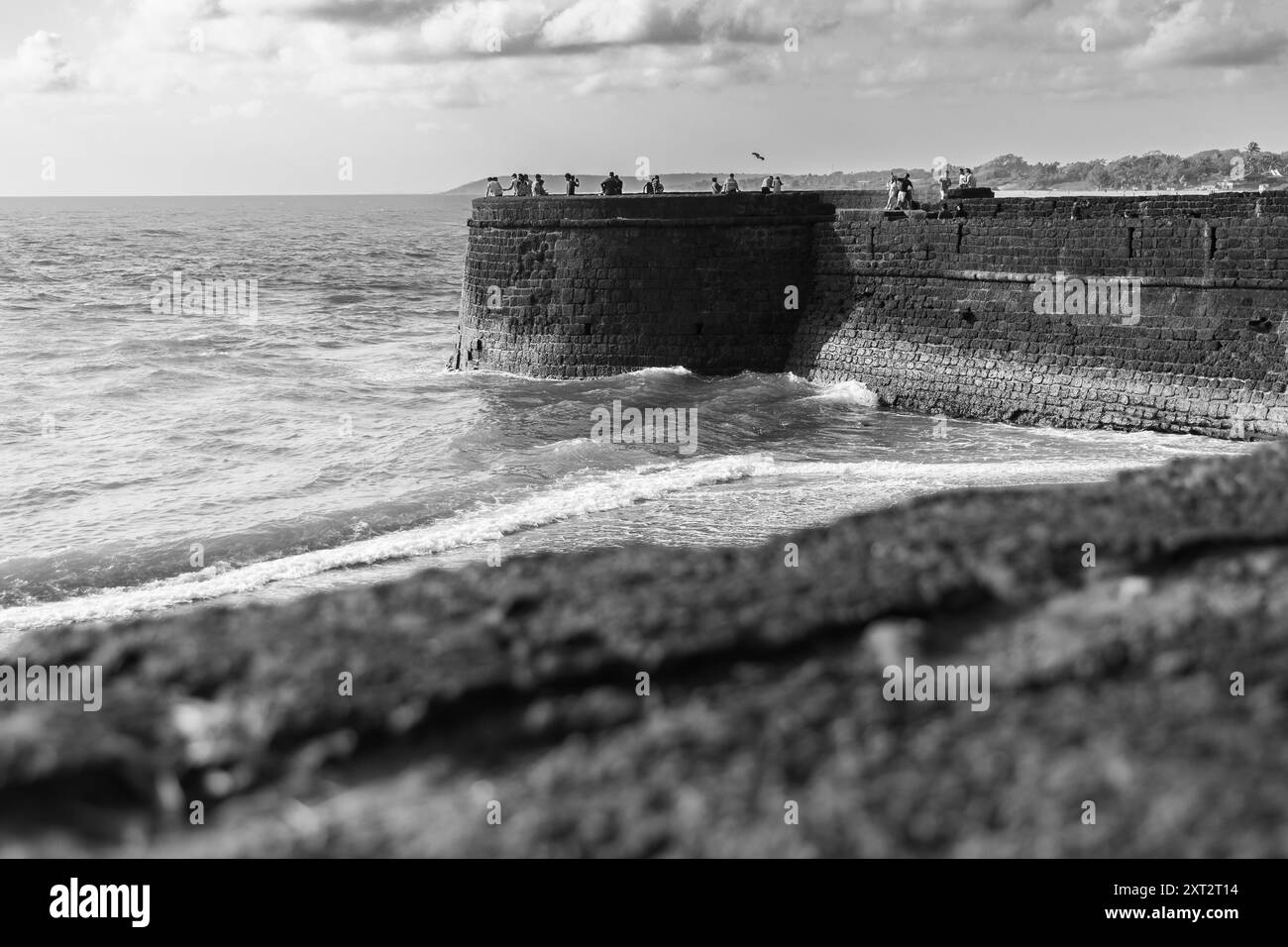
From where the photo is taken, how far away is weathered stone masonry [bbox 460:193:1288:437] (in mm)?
18203

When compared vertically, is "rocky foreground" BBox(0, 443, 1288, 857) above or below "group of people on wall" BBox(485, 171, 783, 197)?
below

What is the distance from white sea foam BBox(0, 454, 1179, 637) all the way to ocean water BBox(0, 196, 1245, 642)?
1.6 inches

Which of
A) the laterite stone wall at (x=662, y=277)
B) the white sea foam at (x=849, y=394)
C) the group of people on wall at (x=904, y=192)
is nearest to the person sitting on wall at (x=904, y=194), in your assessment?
the group of people on wall at (x=904, y=192)

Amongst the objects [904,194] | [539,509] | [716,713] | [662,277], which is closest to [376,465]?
[539,509]

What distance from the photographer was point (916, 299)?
71.1ft

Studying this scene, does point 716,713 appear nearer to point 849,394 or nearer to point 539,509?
point 539,509

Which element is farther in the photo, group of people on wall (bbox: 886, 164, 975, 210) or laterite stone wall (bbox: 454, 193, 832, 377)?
laterite stone wall (bbox: 454, 193, 832, 377)

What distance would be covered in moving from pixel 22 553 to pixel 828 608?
39.4ft

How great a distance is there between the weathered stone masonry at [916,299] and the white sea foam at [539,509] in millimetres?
2610

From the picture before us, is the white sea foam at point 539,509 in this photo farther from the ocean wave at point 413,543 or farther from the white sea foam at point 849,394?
the white sea foam at point 849,394

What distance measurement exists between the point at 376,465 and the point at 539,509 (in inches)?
150

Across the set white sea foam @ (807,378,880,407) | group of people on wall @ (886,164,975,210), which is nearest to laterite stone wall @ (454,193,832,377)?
group of people on wall @ (886,164,975,210)

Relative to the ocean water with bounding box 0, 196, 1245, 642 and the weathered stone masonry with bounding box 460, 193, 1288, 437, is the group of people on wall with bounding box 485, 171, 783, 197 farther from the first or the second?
the ocean water with bounding box 0, 196, 1245, 642

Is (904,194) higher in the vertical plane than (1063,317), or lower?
higher
